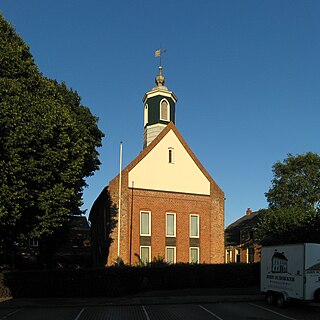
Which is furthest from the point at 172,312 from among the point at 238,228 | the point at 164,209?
the point at 238,228

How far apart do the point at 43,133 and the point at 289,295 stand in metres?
14.5

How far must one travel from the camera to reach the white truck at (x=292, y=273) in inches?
750

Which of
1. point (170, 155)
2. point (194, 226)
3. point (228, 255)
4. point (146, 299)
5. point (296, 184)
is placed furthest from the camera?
point (228, 255)

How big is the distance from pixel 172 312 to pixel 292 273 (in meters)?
5.92

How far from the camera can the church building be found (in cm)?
3834

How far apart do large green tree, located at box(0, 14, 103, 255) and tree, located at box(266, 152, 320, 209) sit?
30.3m

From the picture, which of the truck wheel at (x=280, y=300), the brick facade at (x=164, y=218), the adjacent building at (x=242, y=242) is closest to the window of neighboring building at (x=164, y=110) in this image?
the brick facade at (x=164, y=218)

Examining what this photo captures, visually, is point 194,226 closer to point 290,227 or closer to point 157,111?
point 290,227

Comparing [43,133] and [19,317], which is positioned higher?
[43,133]

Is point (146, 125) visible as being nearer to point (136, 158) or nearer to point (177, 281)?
point (136, 158)

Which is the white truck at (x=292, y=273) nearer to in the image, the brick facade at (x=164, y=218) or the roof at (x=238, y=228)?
the brick facade at (x=164, y=218)

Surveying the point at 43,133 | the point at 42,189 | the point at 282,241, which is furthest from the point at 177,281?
the point at 43,133

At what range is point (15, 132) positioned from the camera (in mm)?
20844

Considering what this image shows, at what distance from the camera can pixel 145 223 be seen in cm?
3938
